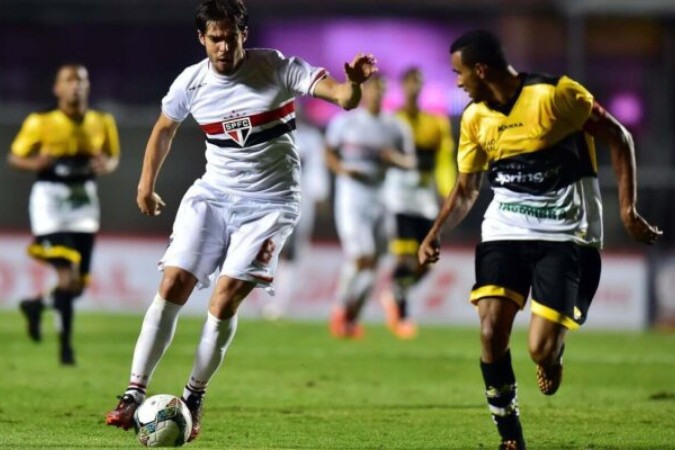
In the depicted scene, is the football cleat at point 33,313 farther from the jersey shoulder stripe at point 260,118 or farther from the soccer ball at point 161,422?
the soccer ball at point 161,422

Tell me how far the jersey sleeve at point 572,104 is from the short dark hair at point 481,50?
35 cm

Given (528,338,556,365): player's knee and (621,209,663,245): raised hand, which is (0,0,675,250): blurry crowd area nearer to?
(528,338,556,365): player's knee

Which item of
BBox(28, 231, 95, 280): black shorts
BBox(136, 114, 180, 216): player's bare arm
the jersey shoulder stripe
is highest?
the jersey shoulder stripe

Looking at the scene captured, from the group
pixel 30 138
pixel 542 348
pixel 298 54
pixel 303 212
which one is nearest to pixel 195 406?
pixel 542 348

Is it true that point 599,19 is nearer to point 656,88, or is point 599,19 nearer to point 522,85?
point 656,88

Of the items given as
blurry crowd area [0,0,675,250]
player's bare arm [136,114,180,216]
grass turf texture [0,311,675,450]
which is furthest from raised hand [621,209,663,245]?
blurry crowd area [0,0,675,250]

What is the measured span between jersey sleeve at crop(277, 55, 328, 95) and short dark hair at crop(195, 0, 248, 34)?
14.5 inches

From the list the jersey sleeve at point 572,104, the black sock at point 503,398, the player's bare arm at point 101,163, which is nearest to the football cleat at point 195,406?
the black sock at point 503,398

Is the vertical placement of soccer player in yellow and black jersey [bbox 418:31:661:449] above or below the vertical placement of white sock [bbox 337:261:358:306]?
above

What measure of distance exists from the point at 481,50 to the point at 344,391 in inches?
177

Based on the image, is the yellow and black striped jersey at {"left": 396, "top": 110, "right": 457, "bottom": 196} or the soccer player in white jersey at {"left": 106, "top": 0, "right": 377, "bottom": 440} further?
the yellow and black striped jersey at {"left": 396, "top": 110, "right": 457, "bottom": 196}

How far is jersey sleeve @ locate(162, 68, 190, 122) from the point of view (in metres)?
9.04

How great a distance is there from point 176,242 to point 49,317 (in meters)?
11.1

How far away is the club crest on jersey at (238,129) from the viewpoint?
896 centimetres
